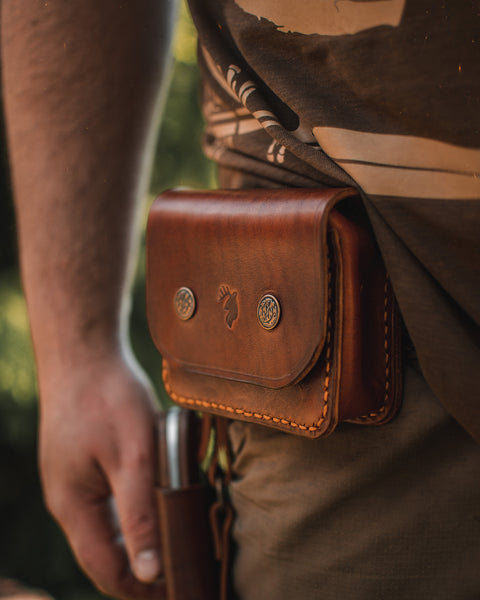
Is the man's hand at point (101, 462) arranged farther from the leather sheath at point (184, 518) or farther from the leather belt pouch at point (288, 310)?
the leather belt pouch at point (288, 310)

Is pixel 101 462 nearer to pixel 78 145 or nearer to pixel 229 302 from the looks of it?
pixel 229 302

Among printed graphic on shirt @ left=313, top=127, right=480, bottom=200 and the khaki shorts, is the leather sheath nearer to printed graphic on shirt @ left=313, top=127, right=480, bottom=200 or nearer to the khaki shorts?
the khaki shorts

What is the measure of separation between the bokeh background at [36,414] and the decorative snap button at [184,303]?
1740 mm

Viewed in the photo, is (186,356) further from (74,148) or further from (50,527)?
(50,527)

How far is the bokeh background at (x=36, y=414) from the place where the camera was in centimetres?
255

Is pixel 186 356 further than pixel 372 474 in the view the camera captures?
Yes

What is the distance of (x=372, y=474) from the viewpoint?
743 millimetres

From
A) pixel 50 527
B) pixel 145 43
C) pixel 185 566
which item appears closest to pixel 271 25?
pixel 145 43

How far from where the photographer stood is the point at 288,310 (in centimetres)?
72

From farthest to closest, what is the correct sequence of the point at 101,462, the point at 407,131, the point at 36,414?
the point at 36,414, the point at 101,462, the point at 407,131

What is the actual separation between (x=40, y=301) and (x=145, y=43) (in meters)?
0.47

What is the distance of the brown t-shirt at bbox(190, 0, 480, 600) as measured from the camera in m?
0.62

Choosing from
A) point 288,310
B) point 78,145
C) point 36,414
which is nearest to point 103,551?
point 288,310

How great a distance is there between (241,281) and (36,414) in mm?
2088
